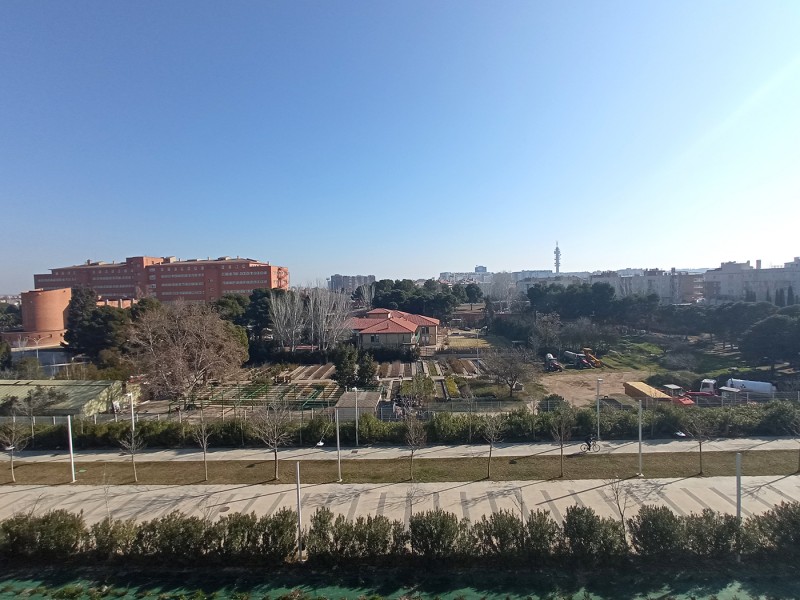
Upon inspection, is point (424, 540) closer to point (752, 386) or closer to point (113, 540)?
point (113, 540)

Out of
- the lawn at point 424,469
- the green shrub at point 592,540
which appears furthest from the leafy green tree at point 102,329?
the green shrub at point 592,540

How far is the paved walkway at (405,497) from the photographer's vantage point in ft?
29.2

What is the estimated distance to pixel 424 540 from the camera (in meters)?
7.05

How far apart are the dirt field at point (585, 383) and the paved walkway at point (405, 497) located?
8891 millimetres

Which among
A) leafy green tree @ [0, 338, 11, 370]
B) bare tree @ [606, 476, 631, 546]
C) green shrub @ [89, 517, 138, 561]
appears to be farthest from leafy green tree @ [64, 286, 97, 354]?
bare tree @ [606, 476, 631, 546]

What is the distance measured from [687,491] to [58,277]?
7185 centimetres

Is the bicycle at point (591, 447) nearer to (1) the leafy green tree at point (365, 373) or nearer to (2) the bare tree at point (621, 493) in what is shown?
(2) the bare tree at point (621, 493)

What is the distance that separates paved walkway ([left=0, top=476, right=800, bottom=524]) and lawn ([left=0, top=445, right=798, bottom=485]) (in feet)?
1.13

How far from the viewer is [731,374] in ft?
73.9

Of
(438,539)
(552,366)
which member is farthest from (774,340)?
(438,539)

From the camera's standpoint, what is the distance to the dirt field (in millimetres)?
19845

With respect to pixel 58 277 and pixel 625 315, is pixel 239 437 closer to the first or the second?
pixel 625 315

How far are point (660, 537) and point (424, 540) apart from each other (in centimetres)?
360

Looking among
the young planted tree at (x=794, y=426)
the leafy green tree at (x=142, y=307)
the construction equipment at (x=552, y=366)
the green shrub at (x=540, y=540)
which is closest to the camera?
the green shrub at (x=540, y=540)
